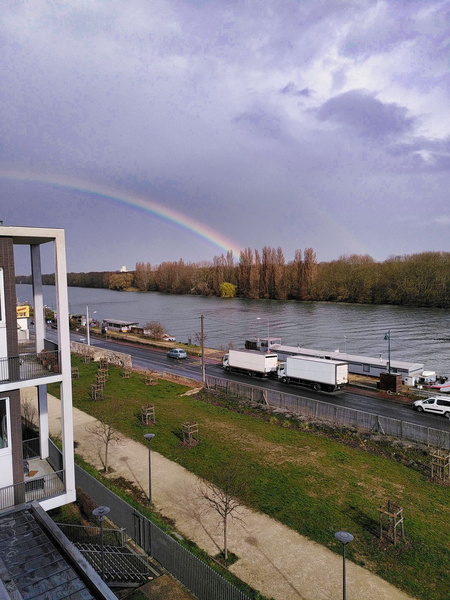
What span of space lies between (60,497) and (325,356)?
34680 millimetres

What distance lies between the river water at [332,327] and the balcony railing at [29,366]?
102 ft

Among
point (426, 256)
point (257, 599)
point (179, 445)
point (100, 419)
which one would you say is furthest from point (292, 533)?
point (426, 256)

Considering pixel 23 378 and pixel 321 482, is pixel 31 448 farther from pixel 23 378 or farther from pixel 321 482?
pixel 321 482

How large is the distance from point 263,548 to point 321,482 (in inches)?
198

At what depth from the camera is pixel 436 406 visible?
27469 millimetres

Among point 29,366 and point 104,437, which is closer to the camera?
point 29,366

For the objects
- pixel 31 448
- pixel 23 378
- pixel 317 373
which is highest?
pixel 23 378

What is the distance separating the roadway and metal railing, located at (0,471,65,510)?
21334 mm

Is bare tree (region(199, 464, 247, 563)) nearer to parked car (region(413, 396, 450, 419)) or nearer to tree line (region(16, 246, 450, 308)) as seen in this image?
parked car (region(413, 396, 450, 419))

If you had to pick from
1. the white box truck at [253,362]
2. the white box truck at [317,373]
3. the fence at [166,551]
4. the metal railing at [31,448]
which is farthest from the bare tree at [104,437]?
the white box truck at [253,362]

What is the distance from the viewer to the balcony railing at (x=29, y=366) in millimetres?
11312

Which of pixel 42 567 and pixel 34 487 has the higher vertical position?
pixel 42 567

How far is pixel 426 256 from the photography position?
400 feet

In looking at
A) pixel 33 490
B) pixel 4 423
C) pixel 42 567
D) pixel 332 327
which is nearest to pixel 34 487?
pixel 33 490
